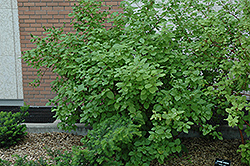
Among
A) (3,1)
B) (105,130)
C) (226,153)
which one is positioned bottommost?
(226,153)

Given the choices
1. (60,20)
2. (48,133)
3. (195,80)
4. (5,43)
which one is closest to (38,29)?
(60,20)

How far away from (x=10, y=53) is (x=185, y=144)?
4.25m

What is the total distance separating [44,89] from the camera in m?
5.02

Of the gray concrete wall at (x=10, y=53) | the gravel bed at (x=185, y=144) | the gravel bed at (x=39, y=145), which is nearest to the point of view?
the gravel bed at (x=185, y=144)

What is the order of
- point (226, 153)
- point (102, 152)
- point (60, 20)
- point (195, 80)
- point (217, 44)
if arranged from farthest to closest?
point (60, 20), point (226, 153), point (217, 44), point (195, 80), point (102, 152)

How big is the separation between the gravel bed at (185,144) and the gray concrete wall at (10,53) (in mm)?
2158

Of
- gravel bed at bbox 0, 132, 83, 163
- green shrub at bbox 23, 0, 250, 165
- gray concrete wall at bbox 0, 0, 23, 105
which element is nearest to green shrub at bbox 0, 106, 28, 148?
gravel bed at bbox 0, 132, 83, 163

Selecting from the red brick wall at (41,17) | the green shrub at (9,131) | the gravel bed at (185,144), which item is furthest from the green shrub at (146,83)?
the red brick wall at (41,17)

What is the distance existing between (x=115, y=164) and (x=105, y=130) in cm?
34

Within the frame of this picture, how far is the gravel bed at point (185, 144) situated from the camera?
9.76ft

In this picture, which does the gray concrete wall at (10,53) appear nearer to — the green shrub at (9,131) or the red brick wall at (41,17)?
the red brick wall at (41,17)

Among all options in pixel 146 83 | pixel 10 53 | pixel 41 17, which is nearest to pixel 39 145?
pixel 146 83

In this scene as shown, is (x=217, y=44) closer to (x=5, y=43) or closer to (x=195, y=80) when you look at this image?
(x=195, y=80)

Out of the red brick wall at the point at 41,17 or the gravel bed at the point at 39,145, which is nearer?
the gravel bed at the point at 39,145
